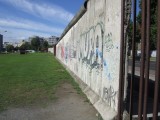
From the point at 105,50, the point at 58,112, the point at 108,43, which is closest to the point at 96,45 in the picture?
the point at 105,50

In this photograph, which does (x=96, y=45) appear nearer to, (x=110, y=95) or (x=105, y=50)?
(x=105, y=50)

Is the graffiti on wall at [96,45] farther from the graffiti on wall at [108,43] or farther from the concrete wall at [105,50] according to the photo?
the graffiti on wall at [108,43]

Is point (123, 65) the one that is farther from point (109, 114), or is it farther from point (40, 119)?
point (40, 119)

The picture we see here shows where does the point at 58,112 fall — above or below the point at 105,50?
below

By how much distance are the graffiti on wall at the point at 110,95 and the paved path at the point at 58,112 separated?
501 mm

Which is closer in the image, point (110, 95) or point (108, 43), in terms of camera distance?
point (110, 95)

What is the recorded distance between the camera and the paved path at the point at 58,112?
7641 mm

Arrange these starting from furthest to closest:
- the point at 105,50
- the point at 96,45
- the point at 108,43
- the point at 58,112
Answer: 1. the point at 96,45
2. the point at 58,112
3. the point at 105,50
4. the point at 108,43

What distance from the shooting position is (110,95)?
7227 millimetres

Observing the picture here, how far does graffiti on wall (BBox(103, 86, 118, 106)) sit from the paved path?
50cm

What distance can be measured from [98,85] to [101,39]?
49.6 inches

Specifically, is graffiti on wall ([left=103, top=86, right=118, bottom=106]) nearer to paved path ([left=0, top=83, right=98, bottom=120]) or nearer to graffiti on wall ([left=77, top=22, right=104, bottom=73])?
paved path ([left=0, top=83, right=98, bottom=120])

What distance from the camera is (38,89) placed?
40.8ft

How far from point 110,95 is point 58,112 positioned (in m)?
1.62
